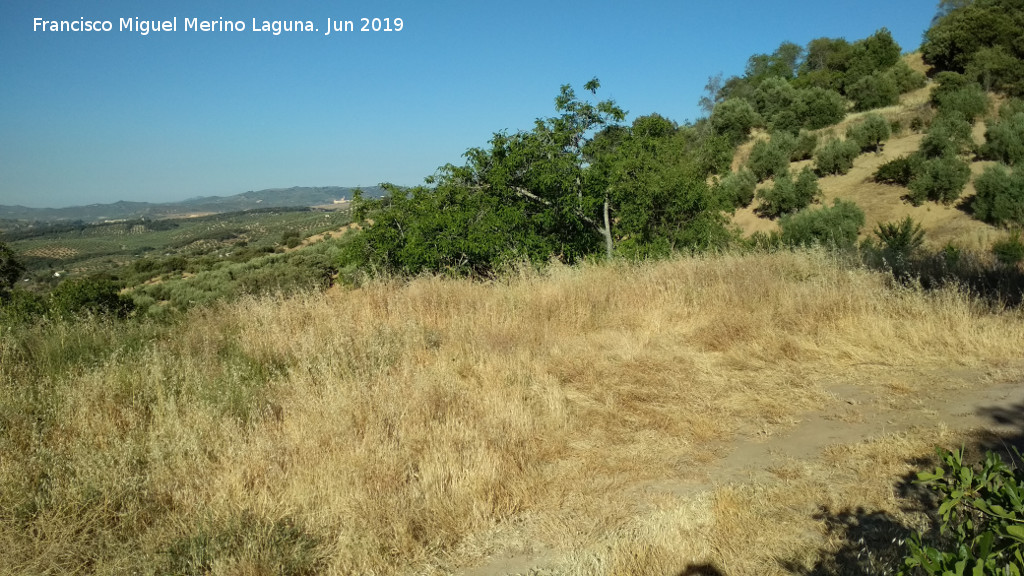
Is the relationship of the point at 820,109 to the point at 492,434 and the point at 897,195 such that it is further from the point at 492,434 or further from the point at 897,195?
the point at 492,434

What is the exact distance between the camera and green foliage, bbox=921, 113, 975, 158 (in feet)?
75.0

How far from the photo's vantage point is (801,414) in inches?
195

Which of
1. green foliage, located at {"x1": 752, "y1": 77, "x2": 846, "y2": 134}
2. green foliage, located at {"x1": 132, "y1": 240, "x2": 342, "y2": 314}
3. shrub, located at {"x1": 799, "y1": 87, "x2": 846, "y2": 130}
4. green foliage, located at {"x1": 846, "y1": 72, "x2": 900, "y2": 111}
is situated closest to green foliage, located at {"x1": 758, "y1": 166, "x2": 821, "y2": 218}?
shrub, located at {"x1": 799, "y1": 87, "x2": 846, "y2": 130}

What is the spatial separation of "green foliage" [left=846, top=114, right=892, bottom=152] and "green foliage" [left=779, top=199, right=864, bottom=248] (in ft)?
23.2

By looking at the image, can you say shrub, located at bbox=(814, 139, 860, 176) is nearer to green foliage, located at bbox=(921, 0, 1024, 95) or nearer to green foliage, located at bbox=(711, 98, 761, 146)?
green foliage, located at bbox=(921, 0, 1024, 95)

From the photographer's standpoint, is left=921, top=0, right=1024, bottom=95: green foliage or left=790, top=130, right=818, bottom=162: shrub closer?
left=921, top=0, right=1024, bottom=95: green foliage

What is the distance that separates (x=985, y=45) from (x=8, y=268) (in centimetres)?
4956

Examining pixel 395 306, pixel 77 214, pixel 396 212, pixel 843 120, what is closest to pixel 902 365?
pixel 395 306

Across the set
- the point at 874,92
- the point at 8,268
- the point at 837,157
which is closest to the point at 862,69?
the point at 874,92

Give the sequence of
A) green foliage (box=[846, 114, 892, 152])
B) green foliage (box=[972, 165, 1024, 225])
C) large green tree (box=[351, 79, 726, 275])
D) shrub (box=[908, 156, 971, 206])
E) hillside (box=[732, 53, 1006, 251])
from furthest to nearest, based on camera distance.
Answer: green foliage (box=[846, 114, 892, 152]), shrub (box=[908, 156, 971, 206]), hillside (box=[732, 53, 1006, 251]), green foliage (box=[972, 165, 1024, 225]), large green tree (box=[351, 79, 726, 275])

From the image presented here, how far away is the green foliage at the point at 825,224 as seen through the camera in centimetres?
2030

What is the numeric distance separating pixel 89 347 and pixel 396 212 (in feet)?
24.3

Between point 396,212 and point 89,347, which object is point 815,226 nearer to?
point 396,212

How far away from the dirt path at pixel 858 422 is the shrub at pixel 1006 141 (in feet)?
67.4
